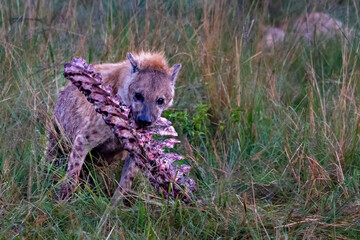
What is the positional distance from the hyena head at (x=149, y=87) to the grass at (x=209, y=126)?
322 millimetres

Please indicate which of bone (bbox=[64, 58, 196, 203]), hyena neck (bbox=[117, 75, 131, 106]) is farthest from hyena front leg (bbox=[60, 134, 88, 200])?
bone (bbox=[64, 58, 196, 203])

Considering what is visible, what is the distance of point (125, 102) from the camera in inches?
159

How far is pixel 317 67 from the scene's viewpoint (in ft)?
19.1

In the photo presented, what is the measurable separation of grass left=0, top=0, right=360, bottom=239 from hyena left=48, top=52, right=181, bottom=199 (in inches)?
6.3

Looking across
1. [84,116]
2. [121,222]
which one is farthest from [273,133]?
[121,222]

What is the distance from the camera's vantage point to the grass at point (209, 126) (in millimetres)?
3055

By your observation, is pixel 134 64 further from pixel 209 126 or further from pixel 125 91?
pixel 209 126

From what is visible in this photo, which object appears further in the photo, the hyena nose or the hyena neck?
the hyena neck

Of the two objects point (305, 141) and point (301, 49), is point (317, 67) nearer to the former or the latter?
point (301, 49)

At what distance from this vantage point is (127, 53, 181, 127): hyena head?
3865mm

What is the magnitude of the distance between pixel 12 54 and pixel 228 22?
222 cm

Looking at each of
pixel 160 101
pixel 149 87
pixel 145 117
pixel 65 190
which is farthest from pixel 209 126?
pixel 65 190

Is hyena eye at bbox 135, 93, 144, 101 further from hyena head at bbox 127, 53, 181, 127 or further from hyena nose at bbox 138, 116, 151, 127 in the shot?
hyena nose at bbox 138, 116, 151, 127

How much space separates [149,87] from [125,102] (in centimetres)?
20
